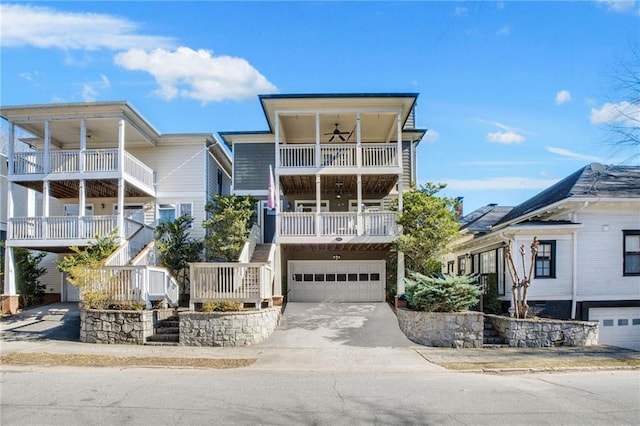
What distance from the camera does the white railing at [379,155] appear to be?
18516 mm

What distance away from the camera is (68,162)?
62.5 ft

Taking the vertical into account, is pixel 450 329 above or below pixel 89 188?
below

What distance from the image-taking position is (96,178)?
18.7 meters

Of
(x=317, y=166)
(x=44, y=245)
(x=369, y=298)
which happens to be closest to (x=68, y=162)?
(x=44, y=245)

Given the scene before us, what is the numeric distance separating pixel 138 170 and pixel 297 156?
7.19 metres

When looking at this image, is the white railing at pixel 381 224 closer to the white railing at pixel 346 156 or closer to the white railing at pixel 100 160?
the white railing at pixel 346 156

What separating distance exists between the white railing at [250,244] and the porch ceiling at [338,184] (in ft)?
7.64

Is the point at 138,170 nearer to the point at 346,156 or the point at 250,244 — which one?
the point at 250,244

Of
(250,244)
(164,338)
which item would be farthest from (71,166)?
(164,338)

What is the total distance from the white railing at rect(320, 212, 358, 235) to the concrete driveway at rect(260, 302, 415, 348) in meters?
3.02

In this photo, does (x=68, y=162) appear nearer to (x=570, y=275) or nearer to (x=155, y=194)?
(x=155, y=194)

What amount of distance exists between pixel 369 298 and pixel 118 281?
34.7 ft

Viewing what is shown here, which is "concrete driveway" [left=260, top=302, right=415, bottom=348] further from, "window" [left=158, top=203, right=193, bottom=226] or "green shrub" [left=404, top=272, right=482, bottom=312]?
"window" [left=158, top=203, right=193, bottom=226]

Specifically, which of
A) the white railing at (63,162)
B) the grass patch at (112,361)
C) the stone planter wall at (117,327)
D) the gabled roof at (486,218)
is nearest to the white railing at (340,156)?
the gabled roof at (486,218)
